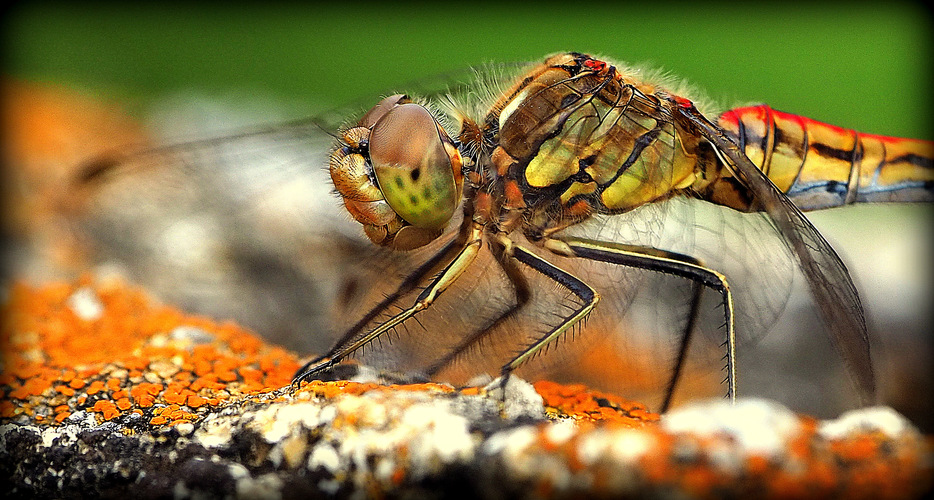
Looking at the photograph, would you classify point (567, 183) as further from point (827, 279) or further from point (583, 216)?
point (827, 279)

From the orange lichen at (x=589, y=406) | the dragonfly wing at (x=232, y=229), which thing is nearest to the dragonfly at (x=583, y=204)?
the orange lichen at (x=589, y=406)

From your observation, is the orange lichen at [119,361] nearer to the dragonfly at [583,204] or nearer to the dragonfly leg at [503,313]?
the dragonfly at [583,204]

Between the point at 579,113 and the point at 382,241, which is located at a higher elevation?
the point at 579,113

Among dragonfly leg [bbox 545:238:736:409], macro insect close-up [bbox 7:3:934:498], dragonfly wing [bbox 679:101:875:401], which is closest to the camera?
macro insect close-up [bbox 7:3:934:498]

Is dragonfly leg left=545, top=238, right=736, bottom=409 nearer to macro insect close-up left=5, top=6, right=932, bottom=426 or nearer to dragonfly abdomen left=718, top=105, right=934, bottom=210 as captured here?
macro insect close-up left=5, top=6, right=932, bottom=426

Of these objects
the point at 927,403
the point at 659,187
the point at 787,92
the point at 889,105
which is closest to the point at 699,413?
the point at 659,187

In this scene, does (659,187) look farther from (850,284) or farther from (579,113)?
(850,284)

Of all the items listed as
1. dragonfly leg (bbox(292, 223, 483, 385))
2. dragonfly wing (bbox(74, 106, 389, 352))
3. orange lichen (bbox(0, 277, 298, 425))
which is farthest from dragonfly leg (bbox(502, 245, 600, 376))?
dragonfly wing (bbox(74, 106, 389, 352))

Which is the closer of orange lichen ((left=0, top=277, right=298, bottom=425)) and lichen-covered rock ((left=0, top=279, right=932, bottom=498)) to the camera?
lichen-covered rock ((left=0, top=279, right=932, bottom=498))
